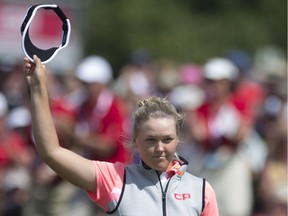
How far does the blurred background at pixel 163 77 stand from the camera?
11.4 metres

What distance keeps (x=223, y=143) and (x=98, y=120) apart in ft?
4.07

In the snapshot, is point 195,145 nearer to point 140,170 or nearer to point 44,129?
point 140,170

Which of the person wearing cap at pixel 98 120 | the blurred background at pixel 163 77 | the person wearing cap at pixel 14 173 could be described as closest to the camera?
the person wearing cap at pixel 98 120

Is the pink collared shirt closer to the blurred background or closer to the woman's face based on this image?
the woman's face

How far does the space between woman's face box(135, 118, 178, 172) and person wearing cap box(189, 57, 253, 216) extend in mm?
5232

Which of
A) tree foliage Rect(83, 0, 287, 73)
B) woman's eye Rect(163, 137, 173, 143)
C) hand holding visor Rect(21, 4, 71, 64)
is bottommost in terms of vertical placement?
tree foliage Rect(83, 0, 287, 73)

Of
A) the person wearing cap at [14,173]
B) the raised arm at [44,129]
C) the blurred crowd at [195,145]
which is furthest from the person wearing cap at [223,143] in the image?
the raised arm at [44,129]

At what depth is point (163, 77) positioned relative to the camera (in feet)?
53.8

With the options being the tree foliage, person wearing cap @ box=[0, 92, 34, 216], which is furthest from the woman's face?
the tree foliage

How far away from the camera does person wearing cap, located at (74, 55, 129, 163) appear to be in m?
10.6

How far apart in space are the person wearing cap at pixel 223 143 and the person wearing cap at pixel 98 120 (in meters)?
0.83

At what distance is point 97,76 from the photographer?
11.4 m

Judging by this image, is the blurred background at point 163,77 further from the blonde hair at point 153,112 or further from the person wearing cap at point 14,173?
the blonde hair at point 153,112

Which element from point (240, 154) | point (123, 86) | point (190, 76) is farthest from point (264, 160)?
point (123, 86)
